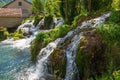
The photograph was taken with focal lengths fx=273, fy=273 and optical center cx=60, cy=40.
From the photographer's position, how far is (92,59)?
13.0 m

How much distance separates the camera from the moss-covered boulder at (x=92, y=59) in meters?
12.8

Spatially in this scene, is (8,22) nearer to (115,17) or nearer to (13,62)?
(13,62)

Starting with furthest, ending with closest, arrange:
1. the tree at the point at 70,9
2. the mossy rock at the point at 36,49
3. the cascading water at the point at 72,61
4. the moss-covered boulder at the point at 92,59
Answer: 1. the tree at the point at 70,9
2. the mossy rock at the point at 36,49
3. the cascading water at the point at 72,61
4. the moss-covered boulder at the point at 92,59

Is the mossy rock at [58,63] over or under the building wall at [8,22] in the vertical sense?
over

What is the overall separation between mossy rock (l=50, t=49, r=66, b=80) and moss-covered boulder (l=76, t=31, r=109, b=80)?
55.7 inches

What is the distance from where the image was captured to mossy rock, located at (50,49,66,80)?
576 inches

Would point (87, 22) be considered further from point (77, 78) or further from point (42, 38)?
point (77, 78)

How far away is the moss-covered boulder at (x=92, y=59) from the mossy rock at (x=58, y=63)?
141 centimetres

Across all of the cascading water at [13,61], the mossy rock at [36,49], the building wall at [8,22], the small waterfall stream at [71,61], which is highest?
the small waterfall stream at [71,61]

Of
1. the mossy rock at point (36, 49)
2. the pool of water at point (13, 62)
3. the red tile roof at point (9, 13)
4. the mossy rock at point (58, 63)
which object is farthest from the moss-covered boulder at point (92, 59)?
the red tile roof at point (9, 13)

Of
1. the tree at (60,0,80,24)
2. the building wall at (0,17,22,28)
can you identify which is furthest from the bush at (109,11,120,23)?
the building wall at (0,17,22,28)

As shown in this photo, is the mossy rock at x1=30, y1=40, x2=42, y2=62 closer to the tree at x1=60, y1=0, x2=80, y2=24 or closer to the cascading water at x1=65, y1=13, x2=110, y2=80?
the cascading water at x1=65, y1=13, x2=110, y2=80

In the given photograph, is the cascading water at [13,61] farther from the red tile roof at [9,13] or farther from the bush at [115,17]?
the red tile roof at [9,13]

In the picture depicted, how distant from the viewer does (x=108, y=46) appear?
13.2 meters
